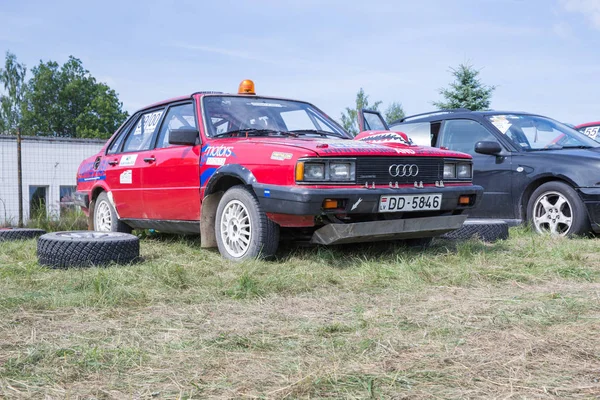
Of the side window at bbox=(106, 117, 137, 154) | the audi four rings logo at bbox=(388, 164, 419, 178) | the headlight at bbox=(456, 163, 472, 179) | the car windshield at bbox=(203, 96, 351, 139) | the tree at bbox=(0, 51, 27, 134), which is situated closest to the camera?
the audi four rings logo at bbox=(388, 164, 419, 178)

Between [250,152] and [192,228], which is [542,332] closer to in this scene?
[250,152]

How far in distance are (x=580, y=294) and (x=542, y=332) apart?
1030 millimetres

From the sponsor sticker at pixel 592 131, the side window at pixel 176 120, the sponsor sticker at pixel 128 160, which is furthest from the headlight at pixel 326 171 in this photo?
the sponsor sticker at pixel 592 131

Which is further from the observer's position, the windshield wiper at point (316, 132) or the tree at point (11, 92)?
the tree at point (11, 92)

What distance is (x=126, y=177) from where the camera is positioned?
6.46 m

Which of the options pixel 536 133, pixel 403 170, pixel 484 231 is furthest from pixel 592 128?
pixel 403 170

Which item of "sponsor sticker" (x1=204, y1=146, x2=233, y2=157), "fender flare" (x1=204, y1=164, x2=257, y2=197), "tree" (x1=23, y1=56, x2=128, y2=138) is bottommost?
"fender flare" (x1=204, y1=164, x2=257, y2=197)

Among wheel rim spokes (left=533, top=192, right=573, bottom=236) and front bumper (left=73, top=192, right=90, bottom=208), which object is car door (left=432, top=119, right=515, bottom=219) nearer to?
wheel rim spokes (left=533, top=192, right=573, bottom=236)

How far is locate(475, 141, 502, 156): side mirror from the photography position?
270 inches

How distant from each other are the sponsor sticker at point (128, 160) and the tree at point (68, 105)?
54.6 meters

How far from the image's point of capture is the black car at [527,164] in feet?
20.7

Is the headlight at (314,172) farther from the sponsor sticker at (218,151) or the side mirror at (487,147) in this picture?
the side mirror at (487,147)

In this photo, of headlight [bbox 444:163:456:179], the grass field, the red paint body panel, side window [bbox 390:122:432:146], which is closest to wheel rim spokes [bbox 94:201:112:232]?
the red paint body panel

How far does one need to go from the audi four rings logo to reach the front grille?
0.02 meters
